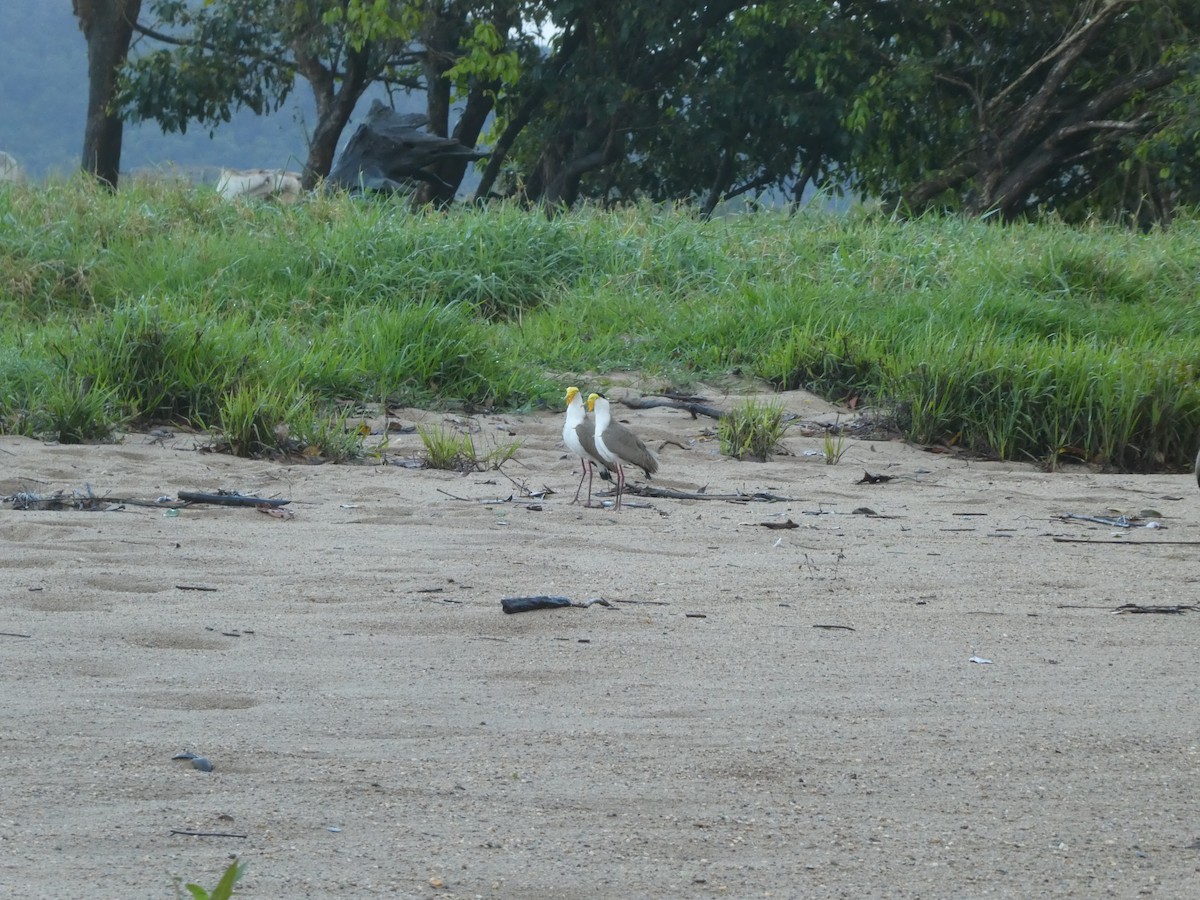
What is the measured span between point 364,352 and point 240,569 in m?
3.93

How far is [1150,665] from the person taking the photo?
3404 millimetres

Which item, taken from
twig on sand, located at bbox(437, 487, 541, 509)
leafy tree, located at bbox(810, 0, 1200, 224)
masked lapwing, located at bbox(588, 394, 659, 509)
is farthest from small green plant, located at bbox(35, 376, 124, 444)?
leafy tree, located at bbox(810, 0, 1200, 224)

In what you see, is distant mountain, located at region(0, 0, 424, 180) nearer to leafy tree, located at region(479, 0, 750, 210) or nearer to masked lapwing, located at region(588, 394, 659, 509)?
leafy tree, located at region(479, 0, 750, 210)

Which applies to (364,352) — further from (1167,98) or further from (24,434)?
(1167,98)

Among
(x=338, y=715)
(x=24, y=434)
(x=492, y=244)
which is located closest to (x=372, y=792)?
(x=338, y=715)

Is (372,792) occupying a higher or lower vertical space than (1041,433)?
lower

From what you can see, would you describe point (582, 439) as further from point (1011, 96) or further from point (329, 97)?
point (1011, 96)

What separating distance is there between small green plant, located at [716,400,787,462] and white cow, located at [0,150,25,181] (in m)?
7.37

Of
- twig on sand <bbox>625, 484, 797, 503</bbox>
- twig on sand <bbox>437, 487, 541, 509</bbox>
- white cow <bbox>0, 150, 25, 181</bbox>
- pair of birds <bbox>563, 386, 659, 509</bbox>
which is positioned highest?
white cow <bbox>0, 150, 25, 181</bbox>

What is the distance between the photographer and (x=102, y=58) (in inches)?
699

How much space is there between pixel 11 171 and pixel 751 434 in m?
7.97

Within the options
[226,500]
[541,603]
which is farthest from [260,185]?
[541,603]

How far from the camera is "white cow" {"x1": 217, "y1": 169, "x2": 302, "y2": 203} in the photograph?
11.8 m

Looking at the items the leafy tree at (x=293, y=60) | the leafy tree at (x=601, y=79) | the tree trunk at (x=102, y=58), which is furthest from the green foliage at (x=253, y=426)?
the tree trunk at (x=102, y=58)
